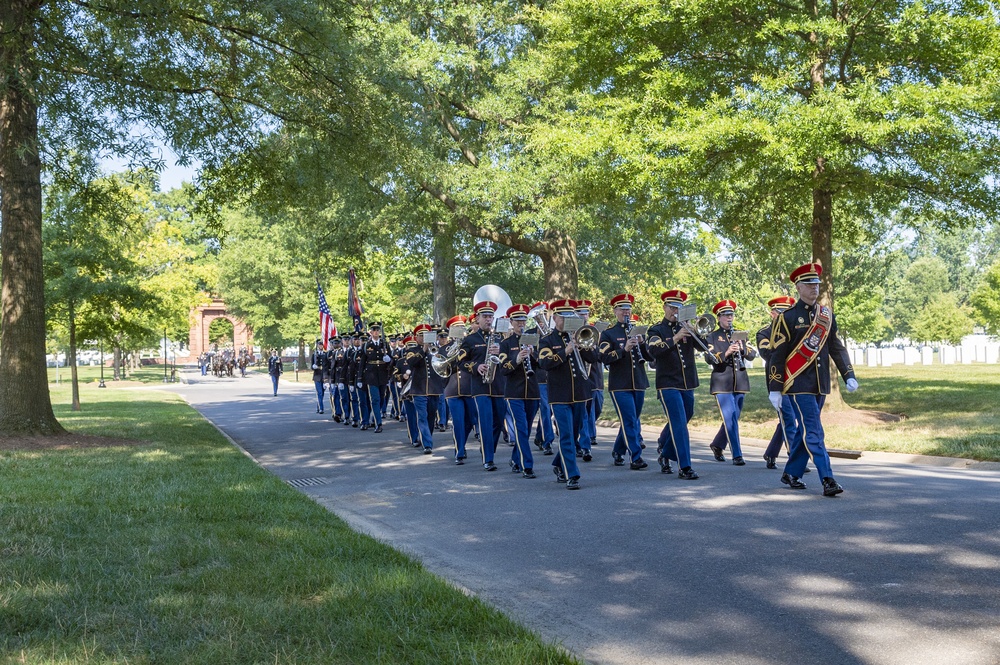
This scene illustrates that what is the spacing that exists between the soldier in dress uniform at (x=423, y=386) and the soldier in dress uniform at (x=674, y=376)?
488 centimetres

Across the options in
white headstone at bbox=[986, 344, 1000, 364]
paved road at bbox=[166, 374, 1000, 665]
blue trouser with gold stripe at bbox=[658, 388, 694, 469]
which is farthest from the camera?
white headstone at bbox=[986, 344, 1000, 364]

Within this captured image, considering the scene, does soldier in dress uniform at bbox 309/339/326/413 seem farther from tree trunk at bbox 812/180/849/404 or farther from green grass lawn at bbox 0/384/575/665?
green grass lawn at bbox 0/384/575/665

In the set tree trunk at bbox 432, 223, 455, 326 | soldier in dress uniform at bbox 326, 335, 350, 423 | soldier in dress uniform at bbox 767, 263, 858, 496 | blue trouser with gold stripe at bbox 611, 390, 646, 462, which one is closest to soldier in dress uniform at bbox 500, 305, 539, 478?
blue trouser with gold stripe at bbox 611, 390, 646, 462

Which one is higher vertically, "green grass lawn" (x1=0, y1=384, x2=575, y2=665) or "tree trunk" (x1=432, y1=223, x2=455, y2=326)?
"tree trunk" (x1=432, y1=223, x2=455, y2=326)

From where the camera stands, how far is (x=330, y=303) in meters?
56.2

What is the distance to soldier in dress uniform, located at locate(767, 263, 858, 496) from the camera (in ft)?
29.4

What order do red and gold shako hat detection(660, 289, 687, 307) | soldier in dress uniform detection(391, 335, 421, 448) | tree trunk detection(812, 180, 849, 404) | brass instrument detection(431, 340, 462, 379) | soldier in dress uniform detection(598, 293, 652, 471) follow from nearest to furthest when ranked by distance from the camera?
red and gold shako hat detection(660, 289, 687, 307) → soldier in dress uniform detection(598, 293, 652, 471) → brass instrument detection(431, 340, 462, 379) → soldier in dress uniform detection(391, 335, 421, 448) → tree trunk detection(812, 180, 849, 404)

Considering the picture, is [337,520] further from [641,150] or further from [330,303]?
[330,303]

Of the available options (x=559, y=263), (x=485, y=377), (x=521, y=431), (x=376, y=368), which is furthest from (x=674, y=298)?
(x=559, y=263)

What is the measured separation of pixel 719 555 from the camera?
658cm

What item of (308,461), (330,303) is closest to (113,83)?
(308,461)

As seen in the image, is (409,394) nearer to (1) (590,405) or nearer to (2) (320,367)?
(1) (590,405)

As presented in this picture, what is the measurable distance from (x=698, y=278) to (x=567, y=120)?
1731 inches

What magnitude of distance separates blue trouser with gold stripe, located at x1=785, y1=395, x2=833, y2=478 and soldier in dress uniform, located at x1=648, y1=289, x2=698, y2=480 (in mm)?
1327
